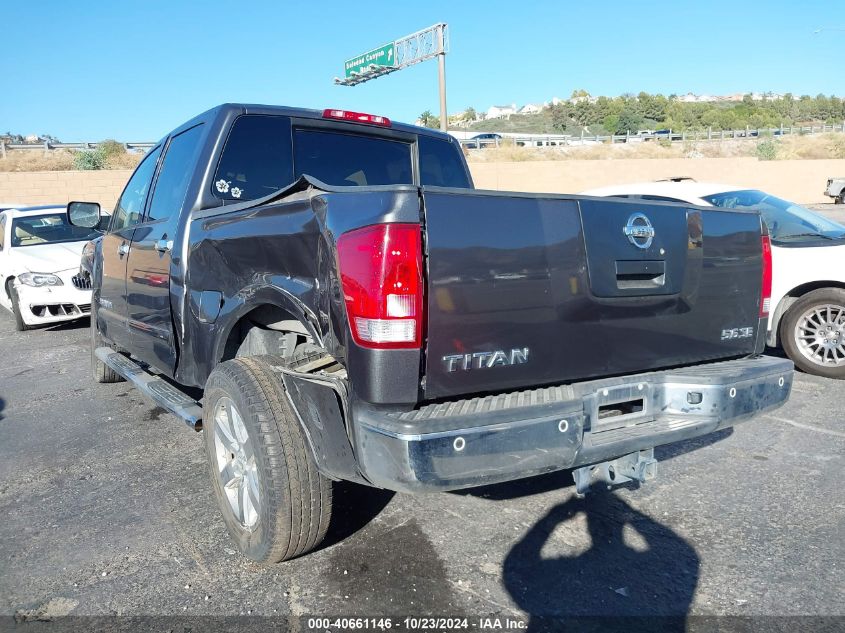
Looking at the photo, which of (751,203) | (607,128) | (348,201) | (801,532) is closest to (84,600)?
(348,201)

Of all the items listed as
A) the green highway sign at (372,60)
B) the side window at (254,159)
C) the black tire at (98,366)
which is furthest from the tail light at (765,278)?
the green highway sign at (372,60)

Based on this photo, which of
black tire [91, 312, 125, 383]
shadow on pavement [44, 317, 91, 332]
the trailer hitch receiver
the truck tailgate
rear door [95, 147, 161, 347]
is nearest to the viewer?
the truck tailgate

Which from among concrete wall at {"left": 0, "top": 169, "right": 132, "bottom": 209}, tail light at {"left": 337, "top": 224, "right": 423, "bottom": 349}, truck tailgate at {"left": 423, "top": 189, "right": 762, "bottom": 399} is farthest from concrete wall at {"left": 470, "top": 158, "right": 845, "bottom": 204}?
tail light at {"left": 337, "top": 224, "right": 423, "bottom": 349}

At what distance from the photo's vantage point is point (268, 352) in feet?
10.6

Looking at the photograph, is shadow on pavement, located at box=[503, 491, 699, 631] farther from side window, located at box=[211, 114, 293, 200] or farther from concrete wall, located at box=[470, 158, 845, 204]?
concrete wall, located at box=[470, 158, 845, 204]

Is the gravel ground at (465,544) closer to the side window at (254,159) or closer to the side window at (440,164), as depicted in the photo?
the side window at (254,159)

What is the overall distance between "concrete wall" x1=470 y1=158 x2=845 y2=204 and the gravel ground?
3175 cm

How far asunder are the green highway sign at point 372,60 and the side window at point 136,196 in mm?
22195

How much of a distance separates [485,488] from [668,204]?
1782 mm

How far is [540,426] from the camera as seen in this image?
231 centimetres

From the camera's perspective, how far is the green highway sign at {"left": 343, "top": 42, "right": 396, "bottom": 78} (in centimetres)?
2569

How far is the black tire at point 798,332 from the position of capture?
5598mm

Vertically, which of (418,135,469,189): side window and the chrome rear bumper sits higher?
(418,135,469,189): side window

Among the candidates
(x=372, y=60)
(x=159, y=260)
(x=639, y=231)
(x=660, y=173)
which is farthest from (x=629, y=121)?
(x=639, y=231)
